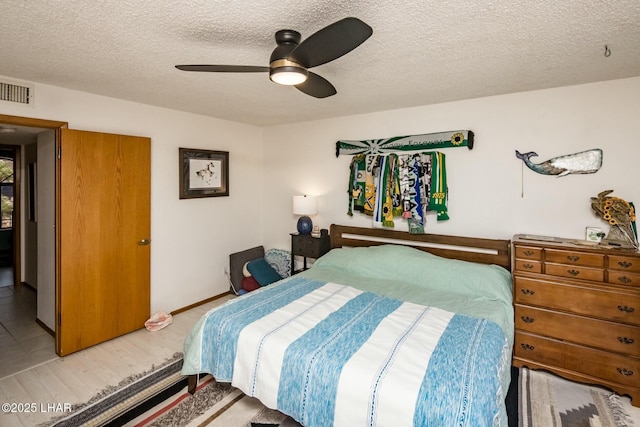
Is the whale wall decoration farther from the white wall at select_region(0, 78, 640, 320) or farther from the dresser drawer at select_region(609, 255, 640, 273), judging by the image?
the dresser drawer at select_region(609, 255, 640, 273)

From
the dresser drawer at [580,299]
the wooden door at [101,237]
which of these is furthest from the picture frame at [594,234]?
the wooden door at [101,237]

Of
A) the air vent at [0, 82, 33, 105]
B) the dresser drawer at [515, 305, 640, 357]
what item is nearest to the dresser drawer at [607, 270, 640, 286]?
the dresser drawer at [515, 305, 640, 357]

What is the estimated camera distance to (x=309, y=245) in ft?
13.1

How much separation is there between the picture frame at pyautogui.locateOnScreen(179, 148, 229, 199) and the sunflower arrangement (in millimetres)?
4022

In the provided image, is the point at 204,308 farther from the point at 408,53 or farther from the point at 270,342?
the point at 408,53

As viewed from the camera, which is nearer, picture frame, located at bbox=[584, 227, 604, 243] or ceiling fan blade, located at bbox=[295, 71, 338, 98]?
ceiling fan blade, located at bbox=[295, 71, 338, 98]

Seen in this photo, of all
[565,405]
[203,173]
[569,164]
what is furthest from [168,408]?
A: [569,164]

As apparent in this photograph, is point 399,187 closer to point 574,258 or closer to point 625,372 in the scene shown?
point 574,258

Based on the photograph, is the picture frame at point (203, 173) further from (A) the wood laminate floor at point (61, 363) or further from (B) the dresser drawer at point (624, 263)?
(B) the dresser drawer at point (624, 263)

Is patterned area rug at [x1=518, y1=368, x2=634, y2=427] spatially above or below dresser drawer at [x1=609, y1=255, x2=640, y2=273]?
below

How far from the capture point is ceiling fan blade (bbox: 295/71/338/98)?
1.87m

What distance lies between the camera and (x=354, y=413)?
1.53 m


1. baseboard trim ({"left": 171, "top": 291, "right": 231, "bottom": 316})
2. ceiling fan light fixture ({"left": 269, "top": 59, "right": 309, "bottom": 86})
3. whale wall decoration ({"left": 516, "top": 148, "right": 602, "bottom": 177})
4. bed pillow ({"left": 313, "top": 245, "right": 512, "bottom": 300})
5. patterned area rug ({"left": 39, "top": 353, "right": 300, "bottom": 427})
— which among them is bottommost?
patterned area rug ({"left": 39, "top": 353, "right": 300, "bottom": 427})

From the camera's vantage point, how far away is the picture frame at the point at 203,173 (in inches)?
148
